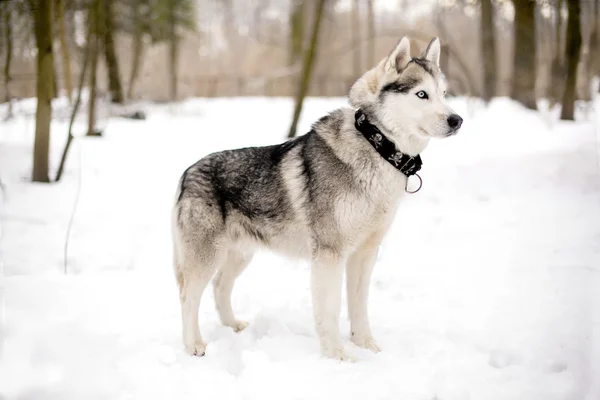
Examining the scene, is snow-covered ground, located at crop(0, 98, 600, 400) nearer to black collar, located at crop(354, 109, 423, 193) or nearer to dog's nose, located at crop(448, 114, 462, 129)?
black collar, located at crop(354, 109, 423, 193)

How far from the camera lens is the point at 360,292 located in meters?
3.74

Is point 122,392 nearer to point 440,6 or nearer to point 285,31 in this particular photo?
point 440,6

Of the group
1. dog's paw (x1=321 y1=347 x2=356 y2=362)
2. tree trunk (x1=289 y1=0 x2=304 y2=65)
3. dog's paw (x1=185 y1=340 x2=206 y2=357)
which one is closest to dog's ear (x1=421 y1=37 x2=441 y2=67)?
dog's paw (x1=321 y1=347 x2=356 y2=362)

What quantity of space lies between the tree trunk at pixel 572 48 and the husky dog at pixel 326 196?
8073 millimetres

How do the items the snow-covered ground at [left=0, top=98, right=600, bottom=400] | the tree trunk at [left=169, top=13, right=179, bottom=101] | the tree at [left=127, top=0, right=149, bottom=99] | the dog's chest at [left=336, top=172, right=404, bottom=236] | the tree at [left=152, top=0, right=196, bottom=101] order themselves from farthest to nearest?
1. the tree trunk at [left=169, top=13, right=179, bottom=101]
2. the tree at [left=152, top=0, right=196, bottom=101]
3. the tree at [left=127, top=0, right=149, bottom=99]
4. the dog's chest at [left=336, top=172, right=404, bottom=236]
5. the snow-covered ground at [left=0, top=98, right=600, bottom=400]

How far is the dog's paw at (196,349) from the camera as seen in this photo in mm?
3493

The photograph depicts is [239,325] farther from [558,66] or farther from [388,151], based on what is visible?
[558,66]

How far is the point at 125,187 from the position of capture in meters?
8.02

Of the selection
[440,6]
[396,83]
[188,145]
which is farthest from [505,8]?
[396,83]

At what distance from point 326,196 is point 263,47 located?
30.7 metres

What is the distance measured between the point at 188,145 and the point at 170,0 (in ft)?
41.0

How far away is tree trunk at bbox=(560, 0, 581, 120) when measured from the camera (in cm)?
966

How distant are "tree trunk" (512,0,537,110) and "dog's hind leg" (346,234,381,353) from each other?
11.4 m

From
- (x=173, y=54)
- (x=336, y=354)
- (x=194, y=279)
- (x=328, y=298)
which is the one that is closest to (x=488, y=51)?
(x=328, y=298)
